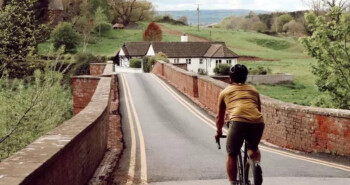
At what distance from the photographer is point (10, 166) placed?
184 inches

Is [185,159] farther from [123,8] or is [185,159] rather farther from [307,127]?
→ [123,8]

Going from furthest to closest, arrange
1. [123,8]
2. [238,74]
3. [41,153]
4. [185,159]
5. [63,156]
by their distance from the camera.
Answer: [123,8], [185,159], [238,74], [63,156], [41,153]

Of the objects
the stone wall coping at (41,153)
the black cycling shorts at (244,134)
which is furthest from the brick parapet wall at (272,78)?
the black cycling shorts at (244,134)

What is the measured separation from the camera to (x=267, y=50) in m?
113

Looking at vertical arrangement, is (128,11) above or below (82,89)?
above

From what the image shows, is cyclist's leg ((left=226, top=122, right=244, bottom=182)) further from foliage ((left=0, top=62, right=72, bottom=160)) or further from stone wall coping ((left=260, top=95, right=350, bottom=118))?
foliage ((left=0, top=62, right=72, bottom=160))

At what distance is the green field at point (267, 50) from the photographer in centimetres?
5616

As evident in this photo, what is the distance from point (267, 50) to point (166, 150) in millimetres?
104660

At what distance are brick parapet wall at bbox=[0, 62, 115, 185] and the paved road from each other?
80cm

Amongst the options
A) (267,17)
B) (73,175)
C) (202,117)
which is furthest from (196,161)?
(267,17)

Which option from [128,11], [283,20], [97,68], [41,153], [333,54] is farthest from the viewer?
[283,20]

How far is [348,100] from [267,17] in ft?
542

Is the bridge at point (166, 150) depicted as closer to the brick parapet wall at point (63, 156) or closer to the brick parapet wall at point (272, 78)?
the brick parapet wall at point (63, 156)

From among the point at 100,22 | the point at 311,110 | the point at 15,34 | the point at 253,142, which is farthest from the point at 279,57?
the point at 253,142
